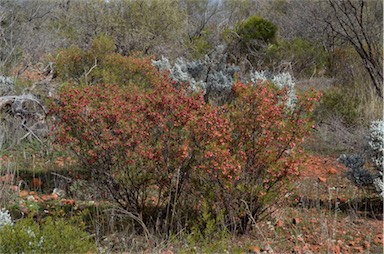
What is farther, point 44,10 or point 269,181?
point 44,10

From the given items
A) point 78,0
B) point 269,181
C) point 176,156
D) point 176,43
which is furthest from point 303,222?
point 78,0

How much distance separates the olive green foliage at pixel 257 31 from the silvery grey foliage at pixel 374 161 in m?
11.3

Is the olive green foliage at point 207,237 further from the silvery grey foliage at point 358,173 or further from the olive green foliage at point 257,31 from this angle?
the olive green foliage at point 257,31

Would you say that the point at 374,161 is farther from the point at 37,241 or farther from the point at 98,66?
the point at 98,66

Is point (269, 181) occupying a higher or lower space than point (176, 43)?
lower

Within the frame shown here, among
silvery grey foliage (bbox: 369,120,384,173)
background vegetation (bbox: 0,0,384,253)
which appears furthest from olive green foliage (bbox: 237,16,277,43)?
silvery grey foliage (bbox: 369,120,384,173)

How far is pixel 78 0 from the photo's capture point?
49.3 ft

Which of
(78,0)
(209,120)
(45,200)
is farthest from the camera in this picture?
(78,0)

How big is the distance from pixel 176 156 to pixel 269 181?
693 mm

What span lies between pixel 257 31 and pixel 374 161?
11.9 meters

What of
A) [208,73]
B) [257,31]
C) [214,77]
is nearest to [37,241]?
[214,77]

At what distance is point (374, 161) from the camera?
4262 millimetres

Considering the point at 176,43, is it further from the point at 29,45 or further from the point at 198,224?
the point at 198,224

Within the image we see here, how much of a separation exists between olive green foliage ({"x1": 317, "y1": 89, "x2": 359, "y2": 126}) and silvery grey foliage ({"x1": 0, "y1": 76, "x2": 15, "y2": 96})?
14.5ft
